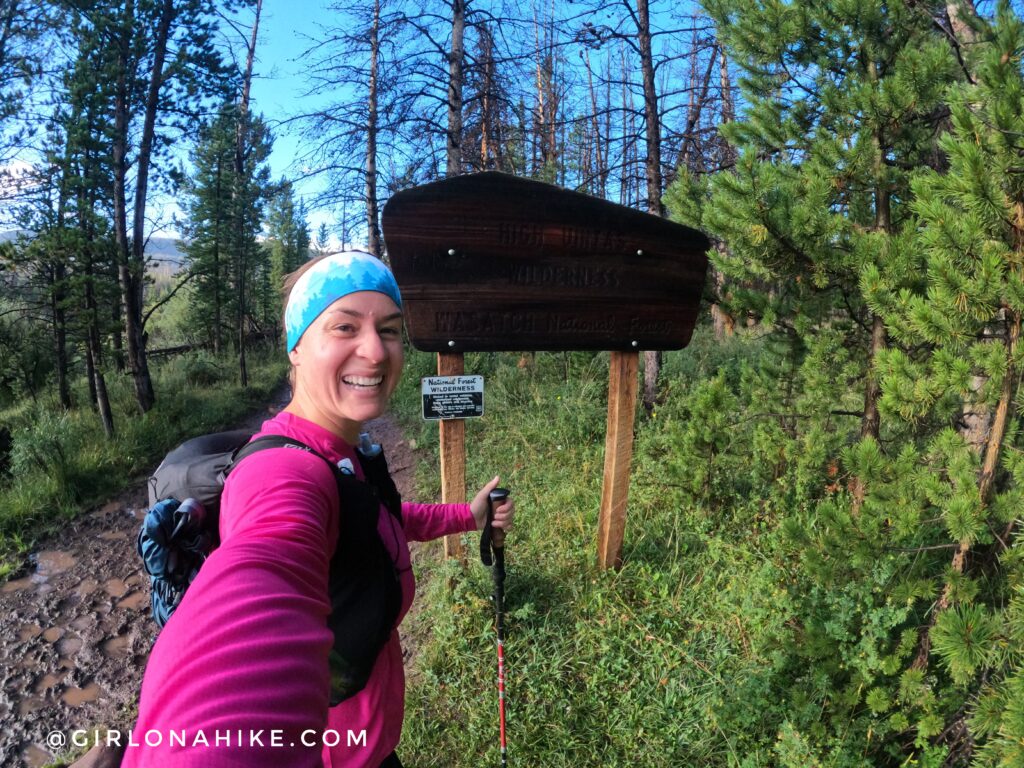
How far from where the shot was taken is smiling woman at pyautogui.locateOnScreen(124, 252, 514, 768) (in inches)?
24.6

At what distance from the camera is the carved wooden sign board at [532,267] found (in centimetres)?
296

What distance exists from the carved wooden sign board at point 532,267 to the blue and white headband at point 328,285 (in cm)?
145

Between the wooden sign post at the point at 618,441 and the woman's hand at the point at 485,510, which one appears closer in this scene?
the woman's hand at the point at 485,510

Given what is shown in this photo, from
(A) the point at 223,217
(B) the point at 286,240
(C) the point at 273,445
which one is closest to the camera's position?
(C) the point at 273,445

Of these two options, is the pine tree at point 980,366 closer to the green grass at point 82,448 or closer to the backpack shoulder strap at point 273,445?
the backpack shoulder strap at point 273,445

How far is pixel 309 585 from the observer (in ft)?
2.88

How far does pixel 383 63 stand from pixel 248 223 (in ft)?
22.5

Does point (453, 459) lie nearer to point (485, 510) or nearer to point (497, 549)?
point (497, 549)

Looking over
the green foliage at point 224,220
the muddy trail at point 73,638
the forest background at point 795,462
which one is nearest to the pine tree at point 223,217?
the green foliage at point 224,220

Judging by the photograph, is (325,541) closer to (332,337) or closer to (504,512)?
(332,337)

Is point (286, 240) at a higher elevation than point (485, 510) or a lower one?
higher

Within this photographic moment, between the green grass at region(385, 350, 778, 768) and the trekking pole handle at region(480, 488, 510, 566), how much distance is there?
104cm

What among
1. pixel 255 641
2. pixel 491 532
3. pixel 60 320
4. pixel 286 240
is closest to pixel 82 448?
pixel 60 320

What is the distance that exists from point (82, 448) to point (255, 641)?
7941 mm
